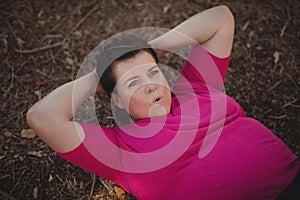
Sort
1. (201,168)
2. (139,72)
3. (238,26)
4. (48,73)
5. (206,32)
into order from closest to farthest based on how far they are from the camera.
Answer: (201,168), (139,72), (206,32), (48,73), (238,26)

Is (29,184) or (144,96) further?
(29,184)

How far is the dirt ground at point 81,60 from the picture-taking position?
87.7 inches

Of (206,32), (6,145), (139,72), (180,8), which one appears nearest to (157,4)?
(180,8)

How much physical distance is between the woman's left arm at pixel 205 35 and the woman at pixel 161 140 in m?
0.15

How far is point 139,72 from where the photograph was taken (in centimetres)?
185

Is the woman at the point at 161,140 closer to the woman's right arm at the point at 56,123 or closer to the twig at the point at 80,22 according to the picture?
the woman's right arm at the point at 56,123

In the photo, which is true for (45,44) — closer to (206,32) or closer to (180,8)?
(180,8)

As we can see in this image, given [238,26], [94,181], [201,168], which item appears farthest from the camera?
[238,26]

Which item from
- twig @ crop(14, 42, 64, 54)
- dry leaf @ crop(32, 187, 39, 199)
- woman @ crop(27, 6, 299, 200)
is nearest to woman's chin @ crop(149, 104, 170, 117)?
woman @ crop(27, 6, 299, 200)

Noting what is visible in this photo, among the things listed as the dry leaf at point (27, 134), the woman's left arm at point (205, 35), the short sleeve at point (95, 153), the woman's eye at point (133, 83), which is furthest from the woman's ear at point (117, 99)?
the dry leaf at point (27, 134)

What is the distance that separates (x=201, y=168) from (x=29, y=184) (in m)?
1.07

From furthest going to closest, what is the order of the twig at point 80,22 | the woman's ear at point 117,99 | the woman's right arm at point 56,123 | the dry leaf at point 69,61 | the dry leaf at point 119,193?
1. the twig at point 80,22
2. the dry leaf at point 69,61
3. the dry leaf at point 119,193
4. the woman's ear at point 117,99
5. the woman's right arm at point 56,123

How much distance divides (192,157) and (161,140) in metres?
0.17

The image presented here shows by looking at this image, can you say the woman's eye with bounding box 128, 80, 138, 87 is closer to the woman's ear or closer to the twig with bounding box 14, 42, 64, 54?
the woman's ear
